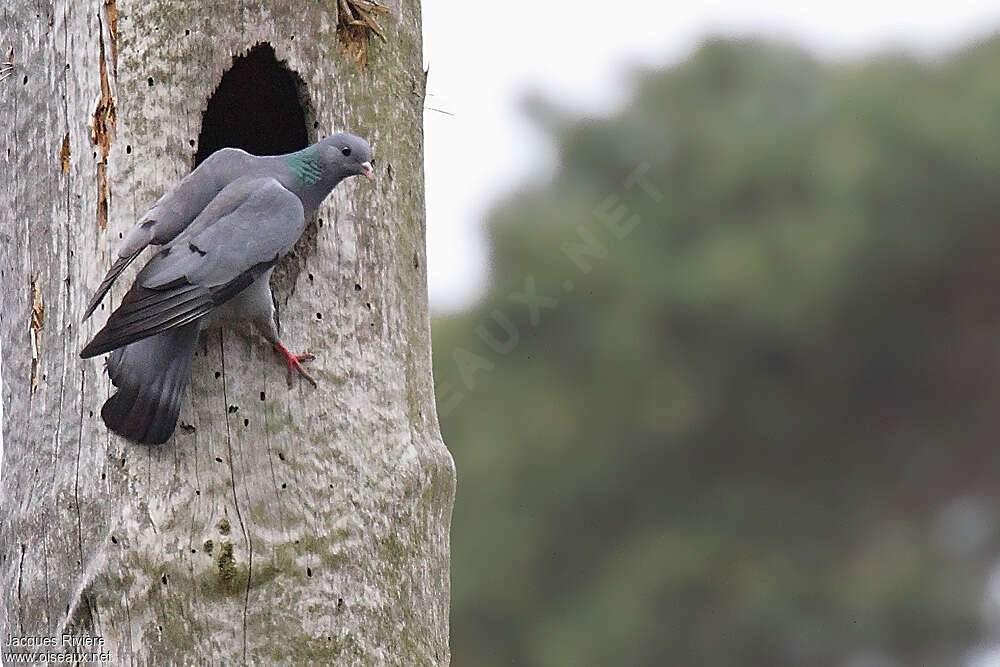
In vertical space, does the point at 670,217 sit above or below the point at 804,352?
above

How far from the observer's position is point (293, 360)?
2.69 m

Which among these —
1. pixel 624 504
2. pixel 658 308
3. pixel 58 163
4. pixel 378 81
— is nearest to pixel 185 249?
pixel 58 163

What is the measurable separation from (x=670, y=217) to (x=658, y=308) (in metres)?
0.65

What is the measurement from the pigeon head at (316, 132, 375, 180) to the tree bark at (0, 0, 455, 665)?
0.15 meters

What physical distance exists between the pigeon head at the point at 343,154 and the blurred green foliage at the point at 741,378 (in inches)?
211

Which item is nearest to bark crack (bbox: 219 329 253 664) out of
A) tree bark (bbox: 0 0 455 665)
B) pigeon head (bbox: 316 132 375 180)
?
tree bark (bbox: 0 0 455 665)

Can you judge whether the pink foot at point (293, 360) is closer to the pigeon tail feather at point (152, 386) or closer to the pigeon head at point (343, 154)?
the pigeon tail feather at point (152, 386)

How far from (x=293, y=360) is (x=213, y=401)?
0.60 ft

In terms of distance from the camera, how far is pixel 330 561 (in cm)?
265

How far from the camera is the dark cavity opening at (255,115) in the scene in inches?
121

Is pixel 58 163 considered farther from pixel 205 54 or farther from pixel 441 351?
pixel 441 351

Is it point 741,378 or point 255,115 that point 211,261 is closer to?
point 255,115

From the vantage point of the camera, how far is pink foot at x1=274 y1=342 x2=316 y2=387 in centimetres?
268

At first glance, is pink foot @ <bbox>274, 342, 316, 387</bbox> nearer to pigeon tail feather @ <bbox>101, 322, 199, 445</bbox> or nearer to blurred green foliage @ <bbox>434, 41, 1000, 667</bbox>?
pigeon tail feather @ <bbox>101, 322, 199, 445</bbox>
